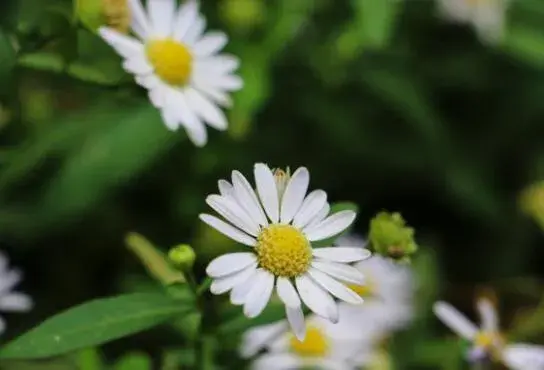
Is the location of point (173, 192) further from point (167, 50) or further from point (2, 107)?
point (167, 50)

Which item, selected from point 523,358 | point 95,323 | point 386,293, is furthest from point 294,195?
point 386,293

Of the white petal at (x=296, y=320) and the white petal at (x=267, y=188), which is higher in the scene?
the white petal at (x=267, y=188)

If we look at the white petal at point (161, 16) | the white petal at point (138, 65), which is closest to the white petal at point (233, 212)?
the white petal at point (138, 65)

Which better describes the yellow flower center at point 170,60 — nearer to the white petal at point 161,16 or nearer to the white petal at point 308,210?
the white petal at point 161,16

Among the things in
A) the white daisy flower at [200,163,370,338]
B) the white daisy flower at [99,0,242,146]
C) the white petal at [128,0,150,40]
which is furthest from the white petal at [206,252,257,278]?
the white petal at [128,0,150,40]

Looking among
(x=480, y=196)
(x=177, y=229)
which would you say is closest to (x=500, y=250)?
(x=480, y=196)

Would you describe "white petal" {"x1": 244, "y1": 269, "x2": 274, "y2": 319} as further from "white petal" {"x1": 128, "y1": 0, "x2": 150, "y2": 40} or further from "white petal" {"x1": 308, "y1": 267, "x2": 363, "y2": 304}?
"white petal" {"x1": 128, "y1": 0, "x2": 150, "y2": 40}

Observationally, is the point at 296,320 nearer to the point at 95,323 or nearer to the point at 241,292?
the point at 241,292
